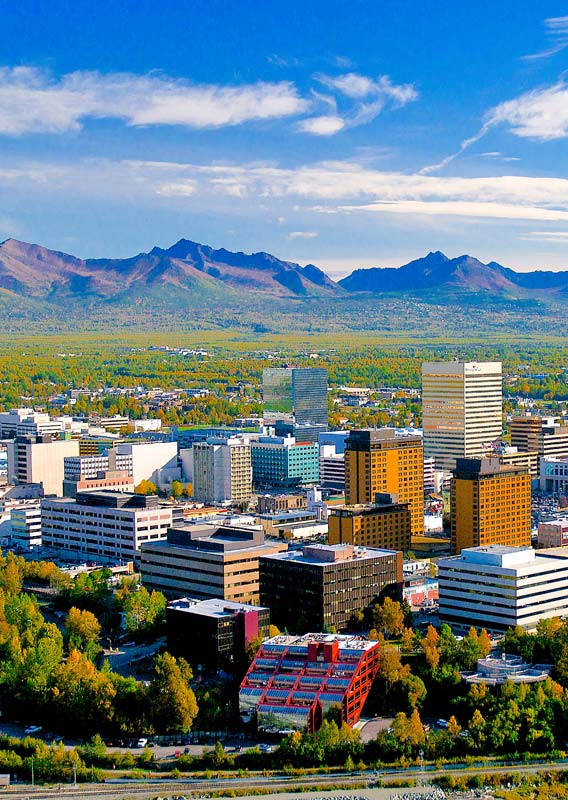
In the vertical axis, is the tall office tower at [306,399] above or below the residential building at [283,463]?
above

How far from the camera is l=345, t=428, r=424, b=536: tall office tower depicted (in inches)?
1601

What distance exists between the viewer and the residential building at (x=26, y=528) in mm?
41438

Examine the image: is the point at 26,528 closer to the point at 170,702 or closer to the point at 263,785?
the point at 170,702

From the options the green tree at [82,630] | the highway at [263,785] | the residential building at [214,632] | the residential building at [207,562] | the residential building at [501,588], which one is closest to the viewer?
the highway at [263,785]

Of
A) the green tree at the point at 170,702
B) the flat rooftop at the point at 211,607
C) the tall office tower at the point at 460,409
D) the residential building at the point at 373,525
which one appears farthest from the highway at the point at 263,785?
the tall office tower at the point at 460,409

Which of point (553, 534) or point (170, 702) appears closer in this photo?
point (170, 702)

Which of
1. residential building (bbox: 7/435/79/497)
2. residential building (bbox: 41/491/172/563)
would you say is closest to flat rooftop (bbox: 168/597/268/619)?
residential building (bbox: 41/491/172/563)

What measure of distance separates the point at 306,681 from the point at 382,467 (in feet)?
58.1

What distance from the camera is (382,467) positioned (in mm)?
40750

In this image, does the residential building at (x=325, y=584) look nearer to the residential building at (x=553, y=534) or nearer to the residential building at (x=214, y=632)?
the residential building at (x=214, y=632)

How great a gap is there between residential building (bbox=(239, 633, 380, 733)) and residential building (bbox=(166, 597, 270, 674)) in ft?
4.17

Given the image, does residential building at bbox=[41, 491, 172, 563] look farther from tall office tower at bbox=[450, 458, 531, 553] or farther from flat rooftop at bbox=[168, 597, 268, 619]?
flat rooftop at bbox=[168, 597, 268, 619]

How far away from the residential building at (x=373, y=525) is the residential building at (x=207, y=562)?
3124 mm

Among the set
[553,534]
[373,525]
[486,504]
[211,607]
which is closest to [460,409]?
[553,534]
